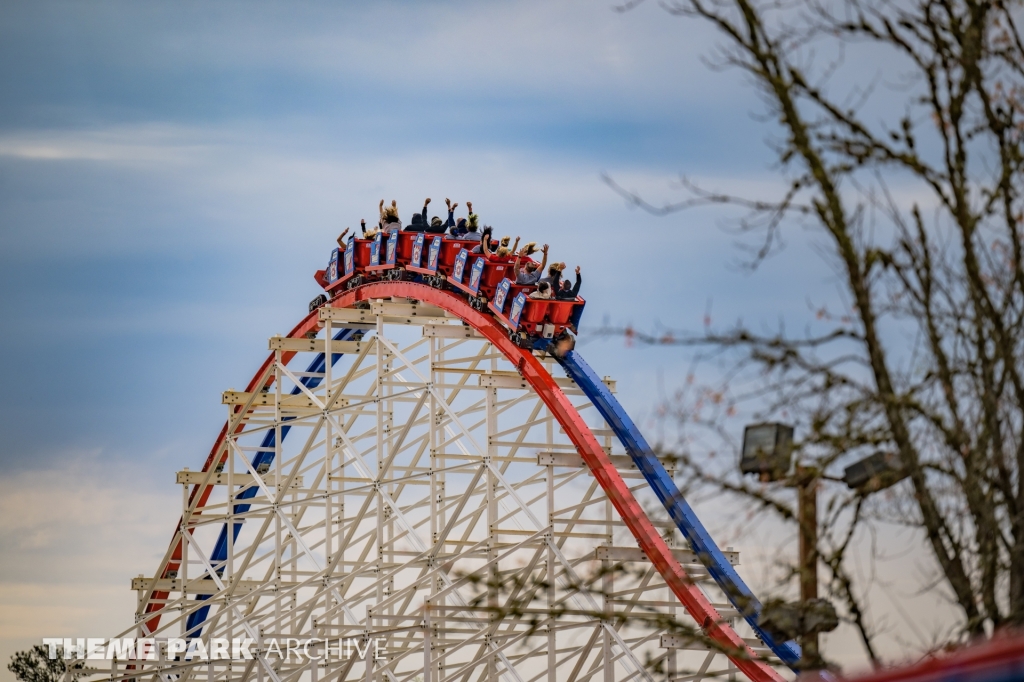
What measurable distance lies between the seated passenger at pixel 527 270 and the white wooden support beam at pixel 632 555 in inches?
140

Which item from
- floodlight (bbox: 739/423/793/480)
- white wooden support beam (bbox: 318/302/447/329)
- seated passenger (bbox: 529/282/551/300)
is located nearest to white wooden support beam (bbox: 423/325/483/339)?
white wooden support beam (bbox: 318/302/447/329)

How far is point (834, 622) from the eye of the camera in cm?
690

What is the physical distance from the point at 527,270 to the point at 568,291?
0.62 m

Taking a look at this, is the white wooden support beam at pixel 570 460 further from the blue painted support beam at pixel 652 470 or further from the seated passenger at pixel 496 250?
the seated passenger at pixel 496 250

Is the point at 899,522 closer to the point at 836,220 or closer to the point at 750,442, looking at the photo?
the point at 750,442

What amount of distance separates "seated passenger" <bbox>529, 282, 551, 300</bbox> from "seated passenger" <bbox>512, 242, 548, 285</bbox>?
0.97ft

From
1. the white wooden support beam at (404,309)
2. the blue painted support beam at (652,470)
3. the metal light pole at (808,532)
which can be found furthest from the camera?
the white wooden support beam at (404,309)

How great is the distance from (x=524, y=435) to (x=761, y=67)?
1098 centimetres

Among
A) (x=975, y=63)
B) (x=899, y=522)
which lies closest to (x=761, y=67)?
(x=975, y=63)

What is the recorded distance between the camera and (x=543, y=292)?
1733 centimetres

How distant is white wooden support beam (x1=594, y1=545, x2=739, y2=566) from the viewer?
50.4 feet

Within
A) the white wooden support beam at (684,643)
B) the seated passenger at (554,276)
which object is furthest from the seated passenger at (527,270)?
the white wooden support beam at (684,643)

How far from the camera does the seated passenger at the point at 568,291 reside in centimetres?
1736

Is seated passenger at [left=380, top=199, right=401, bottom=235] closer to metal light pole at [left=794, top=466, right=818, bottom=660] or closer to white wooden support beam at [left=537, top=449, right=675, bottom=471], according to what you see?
white wooden support beam at [left=537, top=449, right=675, bottom=471]
